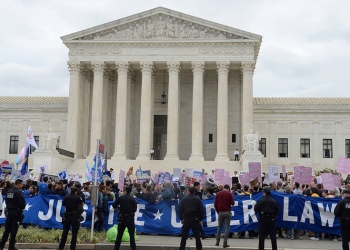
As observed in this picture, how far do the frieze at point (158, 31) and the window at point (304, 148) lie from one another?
17361 millimetres

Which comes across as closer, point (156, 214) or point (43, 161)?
point (156, 214)

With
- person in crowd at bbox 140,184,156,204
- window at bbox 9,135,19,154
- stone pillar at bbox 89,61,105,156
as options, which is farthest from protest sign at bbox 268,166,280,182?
window at bbox 9,135,19,154

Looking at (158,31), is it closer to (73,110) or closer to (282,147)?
(73,110)

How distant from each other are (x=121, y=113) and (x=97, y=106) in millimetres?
2755

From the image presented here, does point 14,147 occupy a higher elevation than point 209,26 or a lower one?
lower

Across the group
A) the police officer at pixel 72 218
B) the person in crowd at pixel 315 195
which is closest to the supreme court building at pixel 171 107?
the person in crowd at pixel 315 195

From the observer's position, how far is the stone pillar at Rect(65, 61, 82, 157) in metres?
51.4

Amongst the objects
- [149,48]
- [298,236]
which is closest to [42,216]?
[298,236]

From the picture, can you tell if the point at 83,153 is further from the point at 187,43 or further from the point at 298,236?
the point at 298,236

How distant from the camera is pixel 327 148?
57.5 m

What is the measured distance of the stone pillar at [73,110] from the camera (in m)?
51.4

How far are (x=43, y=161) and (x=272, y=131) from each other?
2777cm

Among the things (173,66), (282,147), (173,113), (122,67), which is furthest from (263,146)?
(122,67)

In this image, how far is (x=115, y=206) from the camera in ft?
50.7
